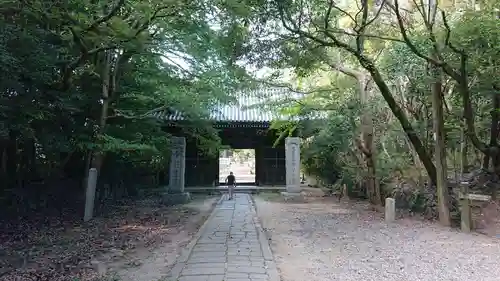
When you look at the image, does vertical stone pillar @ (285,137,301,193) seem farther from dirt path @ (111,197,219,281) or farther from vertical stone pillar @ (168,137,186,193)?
dirt path @ (111,197,219,281)

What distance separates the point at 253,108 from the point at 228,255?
13.2 meters

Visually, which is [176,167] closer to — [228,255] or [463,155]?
[228,255]

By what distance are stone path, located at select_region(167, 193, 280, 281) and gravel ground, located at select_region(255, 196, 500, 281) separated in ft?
0.90

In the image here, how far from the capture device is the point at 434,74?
10258mm

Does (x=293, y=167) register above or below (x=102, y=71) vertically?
below

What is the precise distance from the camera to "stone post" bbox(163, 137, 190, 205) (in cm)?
1631

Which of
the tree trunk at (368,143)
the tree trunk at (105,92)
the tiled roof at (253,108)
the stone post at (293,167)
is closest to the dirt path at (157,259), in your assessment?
the tree trunk at (105,92)

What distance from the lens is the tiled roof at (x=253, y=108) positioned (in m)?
17.3

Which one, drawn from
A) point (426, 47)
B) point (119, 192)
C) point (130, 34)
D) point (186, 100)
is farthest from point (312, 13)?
point (119, 192)

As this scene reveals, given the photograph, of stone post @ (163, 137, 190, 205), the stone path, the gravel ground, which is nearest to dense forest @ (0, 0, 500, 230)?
stone post @ (163, 137, 190, 205)

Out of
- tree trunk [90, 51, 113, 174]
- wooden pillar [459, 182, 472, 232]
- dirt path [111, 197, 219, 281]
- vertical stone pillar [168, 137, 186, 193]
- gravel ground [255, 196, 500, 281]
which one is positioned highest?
tree trunk [90, 51, 113, 174]

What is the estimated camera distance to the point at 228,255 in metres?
7.00

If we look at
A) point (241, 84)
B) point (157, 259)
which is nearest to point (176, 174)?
point (241, 84)

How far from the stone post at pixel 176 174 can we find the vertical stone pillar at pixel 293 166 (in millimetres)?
4160
